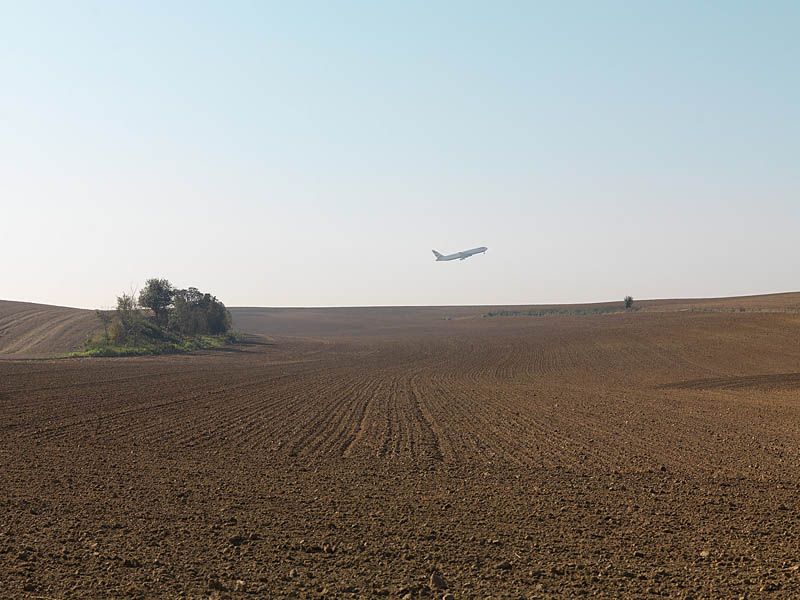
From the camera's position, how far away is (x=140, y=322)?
64.6 m

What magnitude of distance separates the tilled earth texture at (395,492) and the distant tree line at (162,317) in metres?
32.0

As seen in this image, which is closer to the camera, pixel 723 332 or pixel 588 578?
pixel 588 578

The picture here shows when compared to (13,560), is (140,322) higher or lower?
higher

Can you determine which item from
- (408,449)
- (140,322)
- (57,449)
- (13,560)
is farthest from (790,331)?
(13,560)

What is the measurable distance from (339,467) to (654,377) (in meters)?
26.3

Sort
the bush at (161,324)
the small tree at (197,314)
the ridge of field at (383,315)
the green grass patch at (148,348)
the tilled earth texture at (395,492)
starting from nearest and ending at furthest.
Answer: the tilled earth texture at (395,492), the green grass patch at (148,348), the bush at (161,324), the small tree at (197,314), the ridge of field at (383,315)

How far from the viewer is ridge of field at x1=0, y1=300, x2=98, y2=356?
60594 millimetres

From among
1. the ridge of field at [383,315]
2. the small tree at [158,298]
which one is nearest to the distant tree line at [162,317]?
the small tree at [158,298]

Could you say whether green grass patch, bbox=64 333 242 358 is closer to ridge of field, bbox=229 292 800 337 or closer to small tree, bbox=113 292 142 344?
small tree, bbox=113 292 142 344

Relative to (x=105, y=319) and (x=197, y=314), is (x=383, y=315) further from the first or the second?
(x=105, y=319)

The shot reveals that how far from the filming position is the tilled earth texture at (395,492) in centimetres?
844

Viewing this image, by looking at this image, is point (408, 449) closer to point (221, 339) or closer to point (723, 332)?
point (723, 332)

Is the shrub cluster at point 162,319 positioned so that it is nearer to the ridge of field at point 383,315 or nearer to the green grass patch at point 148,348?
the green grass patch at point 148,348

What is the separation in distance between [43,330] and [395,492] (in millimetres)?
62370
